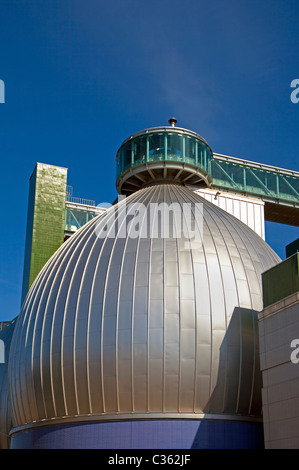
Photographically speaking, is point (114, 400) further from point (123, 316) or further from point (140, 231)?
point (140, 231)

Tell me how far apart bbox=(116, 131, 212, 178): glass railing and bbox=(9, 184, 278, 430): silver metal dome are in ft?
28.8

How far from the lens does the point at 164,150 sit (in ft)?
128

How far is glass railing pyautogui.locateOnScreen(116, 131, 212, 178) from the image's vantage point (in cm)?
3925

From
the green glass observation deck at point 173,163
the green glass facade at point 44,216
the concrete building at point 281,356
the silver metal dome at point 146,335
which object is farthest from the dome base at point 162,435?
the green glass facade at point 44,216

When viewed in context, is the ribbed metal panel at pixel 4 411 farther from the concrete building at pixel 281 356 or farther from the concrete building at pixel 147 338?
the concrete building at pixel 281 356

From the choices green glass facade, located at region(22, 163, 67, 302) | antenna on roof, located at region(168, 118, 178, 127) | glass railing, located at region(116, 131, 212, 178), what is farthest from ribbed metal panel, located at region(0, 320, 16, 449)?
antenna on roof, located at region(168, 118, 178, 127)

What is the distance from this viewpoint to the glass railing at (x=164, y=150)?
1545 inches

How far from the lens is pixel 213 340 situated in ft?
91.5

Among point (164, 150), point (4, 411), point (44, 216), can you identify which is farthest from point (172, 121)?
point (4, 411)

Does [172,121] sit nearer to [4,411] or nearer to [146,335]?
[146,335]

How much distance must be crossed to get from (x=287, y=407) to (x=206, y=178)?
19630 millimetres

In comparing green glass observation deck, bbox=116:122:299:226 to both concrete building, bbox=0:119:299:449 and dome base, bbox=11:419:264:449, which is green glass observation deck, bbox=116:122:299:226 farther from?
dome base, bbox=11:419:264:449

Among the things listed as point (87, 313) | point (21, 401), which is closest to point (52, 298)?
point (87, 313)

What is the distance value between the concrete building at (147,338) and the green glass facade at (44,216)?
35.6 ft
